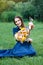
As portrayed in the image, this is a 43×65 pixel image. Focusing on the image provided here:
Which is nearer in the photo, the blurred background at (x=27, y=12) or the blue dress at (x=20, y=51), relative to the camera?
the blue dress at (x=20, y=51)

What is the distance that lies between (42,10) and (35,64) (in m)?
11.0

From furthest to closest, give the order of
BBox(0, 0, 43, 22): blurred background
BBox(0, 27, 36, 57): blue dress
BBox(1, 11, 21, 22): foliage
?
BBox(1, 11, 21, 22): foliage, BBox(0, 0, 43, 22): blurred background, BBox(0, 27, 36, 57): blue dress

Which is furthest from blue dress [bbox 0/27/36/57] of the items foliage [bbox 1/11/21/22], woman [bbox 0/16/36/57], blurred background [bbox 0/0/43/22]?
foliage [bbox 1/11/21/22]

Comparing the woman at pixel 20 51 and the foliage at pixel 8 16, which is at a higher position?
the woman at pixel 20 51

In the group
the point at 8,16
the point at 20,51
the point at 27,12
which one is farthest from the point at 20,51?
the point at 27,12

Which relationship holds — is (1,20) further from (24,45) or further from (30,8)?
(24,45)

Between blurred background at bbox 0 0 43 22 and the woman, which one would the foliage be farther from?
the woman

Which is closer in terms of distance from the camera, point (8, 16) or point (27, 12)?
point (8, 16)

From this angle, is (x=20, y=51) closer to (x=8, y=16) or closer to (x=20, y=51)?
(x=20, y=51)

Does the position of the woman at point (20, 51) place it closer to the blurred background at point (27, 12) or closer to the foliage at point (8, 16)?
the blurred background at point (27, 12)

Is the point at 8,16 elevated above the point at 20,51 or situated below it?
below

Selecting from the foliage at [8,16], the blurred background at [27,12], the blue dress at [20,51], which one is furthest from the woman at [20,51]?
the foliage at [8,16]

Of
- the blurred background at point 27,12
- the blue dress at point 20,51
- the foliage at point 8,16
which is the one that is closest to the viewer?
the blue dress at point 20,51

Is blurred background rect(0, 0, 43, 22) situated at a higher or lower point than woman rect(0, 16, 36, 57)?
lower
